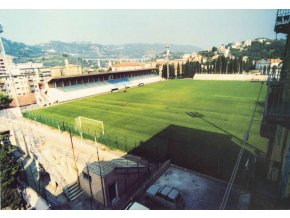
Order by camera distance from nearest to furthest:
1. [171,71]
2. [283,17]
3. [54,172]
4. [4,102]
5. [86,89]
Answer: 1. [283,17]
2. [54,172]
3. [4,102]
4. [86,89]
5. [171,71]

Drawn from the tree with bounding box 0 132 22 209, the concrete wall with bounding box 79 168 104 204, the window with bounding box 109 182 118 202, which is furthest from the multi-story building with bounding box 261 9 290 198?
the tree with bounding box 0 132 22 209

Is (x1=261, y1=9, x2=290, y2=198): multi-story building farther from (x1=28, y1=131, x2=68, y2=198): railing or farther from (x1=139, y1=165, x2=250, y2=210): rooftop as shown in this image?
(x1=28, y1=131, x2=68, y2=198): railing

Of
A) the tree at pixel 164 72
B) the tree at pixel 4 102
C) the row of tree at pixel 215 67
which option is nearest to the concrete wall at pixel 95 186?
the tree at pixel 4 102

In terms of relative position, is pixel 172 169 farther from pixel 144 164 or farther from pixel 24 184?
pixel 24 184

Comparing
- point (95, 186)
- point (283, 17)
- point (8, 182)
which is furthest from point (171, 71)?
point (8, 182)

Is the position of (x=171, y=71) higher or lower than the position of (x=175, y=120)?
higher

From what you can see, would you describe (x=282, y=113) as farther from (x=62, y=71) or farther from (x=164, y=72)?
(x=164, y=72)

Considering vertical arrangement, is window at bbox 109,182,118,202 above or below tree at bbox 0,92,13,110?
below
